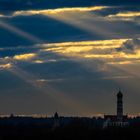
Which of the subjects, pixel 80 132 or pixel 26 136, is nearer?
pixel 26 136

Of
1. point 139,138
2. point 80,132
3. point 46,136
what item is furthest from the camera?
point 80,132

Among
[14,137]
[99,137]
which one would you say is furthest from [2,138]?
[99,137]

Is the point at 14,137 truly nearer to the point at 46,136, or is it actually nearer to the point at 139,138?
the point at 46,136

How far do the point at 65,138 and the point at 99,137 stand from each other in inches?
232

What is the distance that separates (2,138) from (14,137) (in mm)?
3739

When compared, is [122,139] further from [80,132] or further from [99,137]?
[80,132]

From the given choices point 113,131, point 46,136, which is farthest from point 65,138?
point 113,131

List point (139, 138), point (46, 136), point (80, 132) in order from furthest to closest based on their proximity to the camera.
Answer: point (80, 132), point (46, 136), point (139, 138)

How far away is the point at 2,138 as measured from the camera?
6132 inches

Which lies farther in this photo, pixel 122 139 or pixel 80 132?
pixel 80 132

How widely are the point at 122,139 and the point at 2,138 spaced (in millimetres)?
20424

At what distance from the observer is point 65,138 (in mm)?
157625

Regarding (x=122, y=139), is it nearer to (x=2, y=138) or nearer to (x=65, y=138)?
(x=65, y=138)

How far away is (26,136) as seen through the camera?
16038 centimetres
